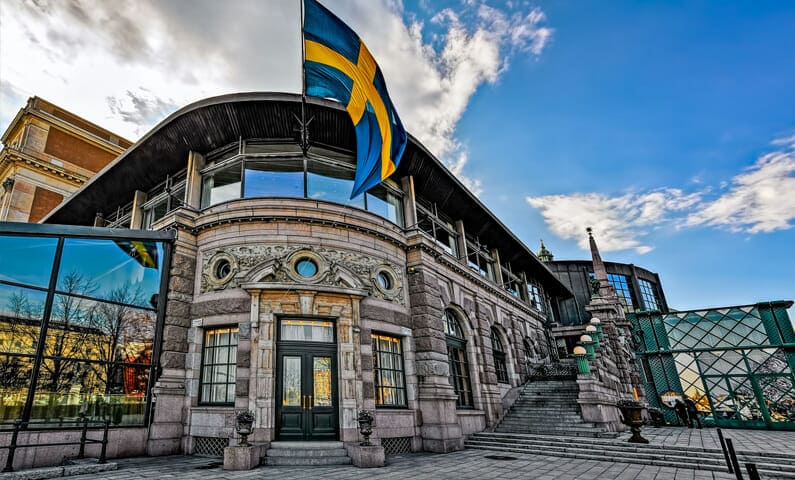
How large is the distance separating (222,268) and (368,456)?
6.73 meters

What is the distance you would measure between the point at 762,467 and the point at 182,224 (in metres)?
15.7

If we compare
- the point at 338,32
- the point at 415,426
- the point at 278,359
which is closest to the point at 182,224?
the point at 278,359

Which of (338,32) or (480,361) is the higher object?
(338,32)

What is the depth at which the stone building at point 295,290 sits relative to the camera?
34.9 feet

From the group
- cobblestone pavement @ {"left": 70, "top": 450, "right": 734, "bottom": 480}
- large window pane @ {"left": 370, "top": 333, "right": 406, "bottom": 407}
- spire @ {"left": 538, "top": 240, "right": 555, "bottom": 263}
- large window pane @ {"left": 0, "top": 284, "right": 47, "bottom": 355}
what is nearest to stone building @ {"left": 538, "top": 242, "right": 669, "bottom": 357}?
spire @ {"left": 538, "top": 240, "right": 555, "bottom": 263}

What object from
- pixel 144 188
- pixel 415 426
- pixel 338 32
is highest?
pixel 338 32

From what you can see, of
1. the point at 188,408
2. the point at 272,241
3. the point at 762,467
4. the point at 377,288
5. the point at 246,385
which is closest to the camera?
the point at 762,467

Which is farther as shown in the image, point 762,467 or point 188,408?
point 188,408

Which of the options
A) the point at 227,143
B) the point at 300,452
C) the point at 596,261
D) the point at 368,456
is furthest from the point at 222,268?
the point at 596,261

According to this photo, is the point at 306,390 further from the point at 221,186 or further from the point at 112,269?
the point at 221,186

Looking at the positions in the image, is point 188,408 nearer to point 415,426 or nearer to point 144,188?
point 415,426

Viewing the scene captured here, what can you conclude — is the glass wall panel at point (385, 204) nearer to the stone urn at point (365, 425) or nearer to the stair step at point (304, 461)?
the stone urn at point (365, 425)

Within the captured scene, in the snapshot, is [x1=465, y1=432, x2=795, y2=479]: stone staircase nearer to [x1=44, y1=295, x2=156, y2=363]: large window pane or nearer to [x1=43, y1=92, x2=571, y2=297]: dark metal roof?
[x1=43, y1=92, x2=571, y2=297]: dark metal roof

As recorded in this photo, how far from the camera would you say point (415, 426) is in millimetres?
12039
